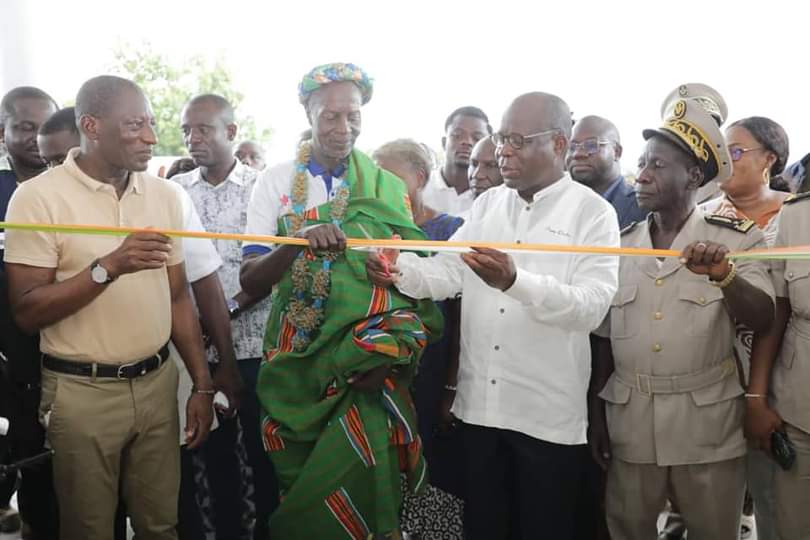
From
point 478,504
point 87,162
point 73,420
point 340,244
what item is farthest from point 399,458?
point 87,162

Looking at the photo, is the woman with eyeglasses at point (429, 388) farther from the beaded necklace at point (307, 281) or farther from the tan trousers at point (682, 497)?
the tan trousers at point (682, 497)

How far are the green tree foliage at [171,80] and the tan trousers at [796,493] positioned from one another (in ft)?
54.8

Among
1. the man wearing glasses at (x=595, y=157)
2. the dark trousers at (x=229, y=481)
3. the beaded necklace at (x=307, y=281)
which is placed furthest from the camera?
the man wearing glasses at (x=595, y=157)

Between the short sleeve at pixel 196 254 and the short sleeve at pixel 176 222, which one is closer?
the short sleeve at pixel 176 222

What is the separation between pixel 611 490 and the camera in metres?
2.98

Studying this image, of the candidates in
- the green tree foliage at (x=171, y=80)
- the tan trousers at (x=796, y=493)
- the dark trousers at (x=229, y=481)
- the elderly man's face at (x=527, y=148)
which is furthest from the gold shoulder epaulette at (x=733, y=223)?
the green tree foliage at (x=171, y=80)

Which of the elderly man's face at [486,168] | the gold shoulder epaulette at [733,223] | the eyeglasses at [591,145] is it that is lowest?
the gold shoulder epaulette at [733,223]

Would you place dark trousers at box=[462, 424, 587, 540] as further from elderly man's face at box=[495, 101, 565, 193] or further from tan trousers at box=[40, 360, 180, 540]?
tan trousers at box=[40, 360, 180, 540]

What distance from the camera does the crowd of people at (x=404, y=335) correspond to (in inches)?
106

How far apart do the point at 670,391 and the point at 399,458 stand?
1164 mm

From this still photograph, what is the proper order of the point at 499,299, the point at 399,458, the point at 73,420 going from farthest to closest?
the point at 399,458
the point at 499,299
the point at 73,420

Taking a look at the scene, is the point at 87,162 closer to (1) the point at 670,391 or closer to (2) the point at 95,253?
(2) the point at 95,253

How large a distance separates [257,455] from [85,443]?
116 centimetres

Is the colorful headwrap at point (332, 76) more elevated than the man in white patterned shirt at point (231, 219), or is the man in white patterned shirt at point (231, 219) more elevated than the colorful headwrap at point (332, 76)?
the colorful headwrap at point (332, 76)
